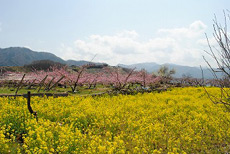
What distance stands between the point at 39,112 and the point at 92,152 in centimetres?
572

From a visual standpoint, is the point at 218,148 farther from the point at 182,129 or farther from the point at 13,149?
the point at 13,149

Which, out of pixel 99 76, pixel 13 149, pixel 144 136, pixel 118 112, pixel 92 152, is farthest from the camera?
pixel 99 76

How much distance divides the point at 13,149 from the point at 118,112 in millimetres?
5347

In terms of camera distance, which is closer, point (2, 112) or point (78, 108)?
point (2, 112)

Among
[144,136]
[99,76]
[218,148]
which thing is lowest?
[218,148]

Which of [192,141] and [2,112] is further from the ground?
[2,112]

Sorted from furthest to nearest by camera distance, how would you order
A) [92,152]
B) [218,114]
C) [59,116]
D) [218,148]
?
[218,114] → [59,116] → [218,148] → [92,152]

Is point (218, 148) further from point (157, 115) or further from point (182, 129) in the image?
point (157, 115)

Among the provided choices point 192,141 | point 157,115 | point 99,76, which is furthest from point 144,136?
point 99,76

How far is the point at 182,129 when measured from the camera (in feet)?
28.8

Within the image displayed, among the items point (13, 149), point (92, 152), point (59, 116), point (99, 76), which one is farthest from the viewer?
point (99, 76)

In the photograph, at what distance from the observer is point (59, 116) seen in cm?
965

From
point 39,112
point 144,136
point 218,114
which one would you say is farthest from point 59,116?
point 218,114

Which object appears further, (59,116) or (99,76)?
(99,76)
